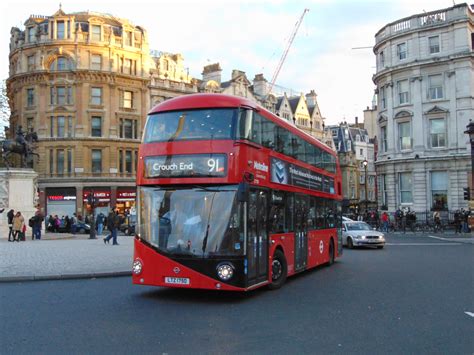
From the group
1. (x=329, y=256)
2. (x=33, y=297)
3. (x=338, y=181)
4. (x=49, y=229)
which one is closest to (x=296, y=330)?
(x=33, y=297)

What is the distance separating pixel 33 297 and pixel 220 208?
4367mm

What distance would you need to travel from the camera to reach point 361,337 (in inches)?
291

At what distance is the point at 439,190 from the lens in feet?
143

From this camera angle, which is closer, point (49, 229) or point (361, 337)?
point (361, 337)

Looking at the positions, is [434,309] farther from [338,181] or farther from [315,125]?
[315,125]

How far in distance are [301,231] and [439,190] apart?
3304 cm

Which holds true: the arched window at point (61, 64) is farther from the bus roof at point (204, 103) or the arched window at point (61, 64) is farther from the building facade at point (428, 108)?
the bus roof at point (204, 103)

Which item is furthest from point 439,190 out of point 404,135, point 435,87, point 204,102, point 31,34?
point 31,34

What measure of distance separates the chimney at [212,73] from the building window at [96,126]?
1759 cm

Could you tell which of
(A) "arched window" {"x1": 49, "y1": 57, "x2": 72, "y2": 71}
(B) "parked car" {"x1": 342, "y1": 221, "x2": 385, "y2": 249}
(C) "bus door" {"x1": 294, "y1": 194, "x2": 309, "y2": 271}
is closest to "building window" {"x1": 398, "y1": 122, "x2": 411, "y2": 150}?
(B) "parked car" {"x1": 342, "y1": 221, "x2": 385, "y2": 249}

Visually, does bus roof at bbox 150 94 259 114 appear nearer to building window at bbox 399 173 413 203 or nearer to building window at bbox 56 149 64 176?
building window at bbox 399 173 413 203

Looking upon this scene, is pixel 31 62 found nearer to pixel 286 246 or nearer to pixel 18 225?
pixel 18 225

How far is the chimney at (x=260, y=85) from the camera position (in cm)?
7894

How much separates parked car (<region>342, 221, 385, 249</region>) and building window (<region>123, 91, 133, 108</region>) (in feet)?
127
